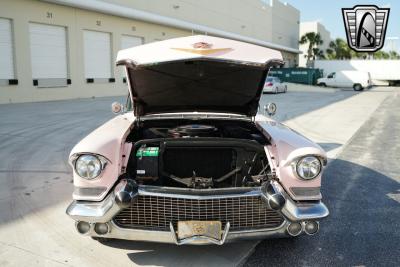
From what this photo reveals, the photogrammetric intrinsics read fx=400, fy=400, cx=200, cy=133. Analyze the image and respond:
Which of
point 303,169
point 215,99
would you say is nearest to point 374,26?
point 215,99

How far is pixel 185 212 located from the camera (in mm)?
2941

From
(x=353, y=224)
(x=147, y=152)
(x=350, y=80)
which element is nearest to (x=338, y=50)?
(x=350, y=80)

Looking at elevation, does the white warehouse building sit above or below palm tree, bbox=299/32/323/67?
below

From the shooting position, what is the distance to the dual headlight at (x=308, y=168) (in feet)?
10.4

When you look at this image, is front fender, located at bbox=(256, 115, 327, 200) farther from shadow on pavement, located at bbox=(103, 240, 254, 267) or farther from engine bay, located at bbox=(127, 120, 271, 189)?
shadow on pavement, located at bbox=(103, 240, 254, 267)

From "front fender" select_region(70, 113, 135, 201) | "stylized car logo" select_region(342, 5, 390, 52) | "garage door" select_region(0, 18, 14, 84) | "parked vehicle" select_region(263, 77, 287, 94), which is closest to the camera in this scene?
"front fender" select_region(70, 113, 135, 201)

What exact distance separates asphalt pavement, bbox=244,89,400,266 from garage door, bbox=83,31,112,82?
50.6ft

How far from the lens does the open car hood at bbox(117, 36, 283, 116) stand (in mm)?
3314

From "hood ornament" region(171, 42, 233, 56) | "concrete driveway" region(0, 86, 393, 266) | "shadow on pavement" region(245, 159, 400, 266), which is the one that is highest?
"hood ornament" region(171, 42, 233, 56)

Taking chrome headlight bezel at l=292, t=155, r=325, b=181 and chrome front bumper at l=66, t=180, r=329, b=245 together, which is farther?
chrome headlight bezel at l=292, t=155, r=325, b=181

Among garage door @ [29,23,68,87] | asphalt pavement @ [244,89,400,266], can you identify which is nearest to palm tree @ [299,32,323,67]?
garage door @ [29,23,68,87]

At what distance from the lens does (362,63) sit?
45.8 meters

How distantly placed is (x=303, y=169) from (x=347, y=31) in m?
4.73

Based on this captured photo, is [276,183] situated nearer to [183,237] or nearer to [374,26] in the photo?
[183,237]
